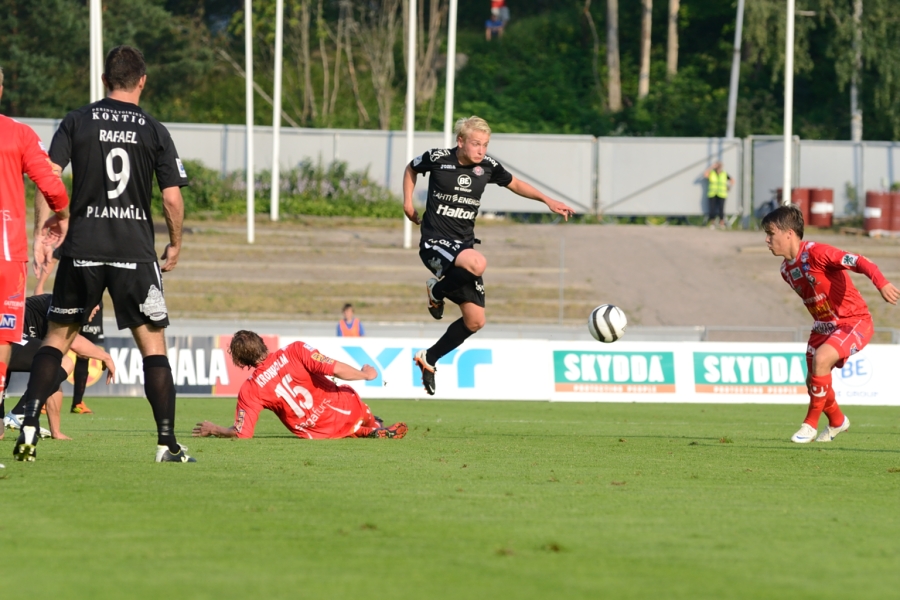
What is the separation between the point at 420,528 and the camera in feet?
17.4

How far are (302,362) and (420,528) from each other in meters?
4.87

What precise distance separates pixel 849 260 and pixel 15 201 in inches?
253

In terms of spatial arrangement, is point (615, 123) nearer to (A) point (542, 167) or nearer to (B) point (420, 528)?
(A) point (542, 167)

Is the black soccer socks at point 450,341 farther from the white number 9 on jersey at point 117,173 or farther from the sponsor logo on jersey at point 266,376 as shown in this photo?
the white number 9 on jersey at point 117,173

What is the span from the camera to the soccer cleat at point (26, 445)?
717 centimetres

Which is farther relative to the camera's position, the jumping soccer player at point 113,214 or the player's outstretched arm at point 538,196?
the player's outstretched arm at point 538,196

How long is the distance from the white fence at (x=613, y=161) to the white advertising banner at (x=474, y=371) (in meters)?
20.8

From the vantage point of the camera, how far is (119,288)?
7.17 meters

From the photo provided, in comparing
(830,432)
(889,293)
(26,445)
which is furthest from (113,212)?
(830,432)

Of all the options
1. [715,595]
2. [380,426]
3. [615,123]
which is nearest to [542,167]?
[615,123]

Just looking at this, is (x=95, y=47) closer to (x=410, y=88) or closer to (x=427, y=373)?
(x=410, y=88)

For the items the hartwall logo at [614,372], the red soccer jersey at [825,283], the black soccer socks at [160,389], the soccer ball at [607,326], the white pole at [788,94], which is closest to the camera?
the black soccer socks at [160,389]

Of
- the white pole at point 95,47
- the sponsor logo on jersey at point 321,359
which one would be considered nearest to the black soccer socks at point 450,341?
the sponsor logo on jersey at point 321,359

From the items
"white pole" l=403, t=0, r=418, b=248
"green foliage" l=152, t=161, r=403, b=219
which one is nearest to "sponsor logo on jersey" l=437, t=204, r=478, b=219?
"white pole" l=403, t=0, r=418, b=248
